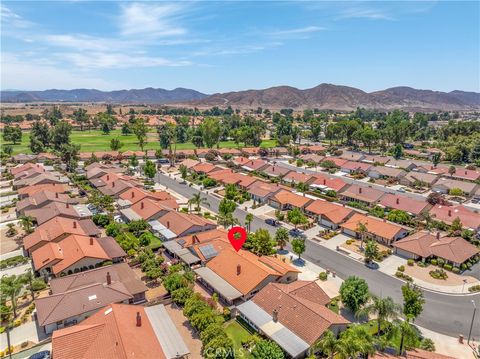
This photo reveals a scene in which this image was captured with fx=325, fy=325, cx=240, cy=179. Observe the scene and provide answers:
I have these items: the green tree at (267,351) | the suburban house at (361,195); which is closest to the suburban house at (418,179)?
the suburban house at (361,195)

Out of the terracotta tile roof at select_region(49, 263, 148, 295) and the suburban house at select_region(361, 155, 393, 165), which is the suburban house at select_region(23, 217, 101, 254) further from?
the suburban house at select_region(361, 155, 393, 165)

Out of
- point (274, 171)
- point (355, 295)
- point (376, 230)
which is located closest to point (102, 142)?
point (274, 171)

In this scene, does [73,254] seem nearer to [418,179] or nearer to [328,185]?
[328,185]

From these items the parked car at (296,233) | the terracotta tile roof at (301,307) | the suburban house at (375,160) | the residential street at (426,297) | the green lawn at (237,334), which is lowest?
the residential street at (426,297)

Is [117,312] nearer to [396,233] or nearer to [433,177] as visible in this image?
[396,233]

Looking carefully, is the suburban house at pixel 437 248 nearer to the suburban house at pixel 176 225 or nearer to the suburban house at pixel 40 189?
the suburban house at pixel 176 225

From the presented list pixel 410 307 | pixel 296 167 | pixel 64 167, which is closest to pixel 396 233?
pixel 410 307

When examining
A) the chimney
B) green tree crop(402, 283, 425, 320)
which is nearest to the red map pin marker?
the chimney
